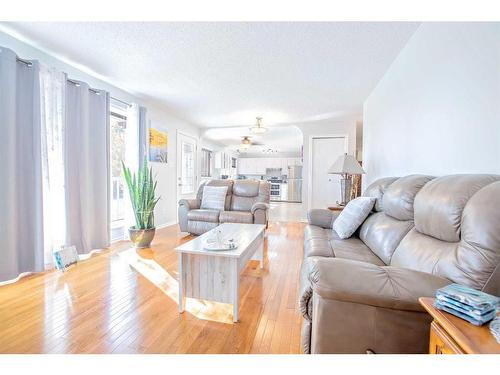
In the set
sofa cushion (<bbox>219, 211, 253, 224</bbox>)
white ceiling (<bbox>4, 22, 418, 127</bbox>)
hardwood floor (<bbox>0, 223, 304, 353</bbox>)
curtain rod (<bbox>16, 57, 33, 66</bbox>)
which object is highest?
white ceiling (<bbox>4, 22, 418, 127</bbox>)

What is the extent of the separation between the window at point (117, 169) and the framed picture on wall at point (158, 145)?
56 cm

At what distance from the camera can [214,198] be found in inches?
169

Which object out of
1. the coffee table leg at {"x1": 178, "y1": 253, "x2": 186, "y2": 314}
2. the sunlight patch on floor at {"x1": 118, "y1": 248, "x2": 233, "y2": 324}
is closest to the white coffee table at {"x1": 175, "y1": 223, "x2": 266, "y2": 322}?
the coffee table leg at {"x1": 178, "y1": 253, "x2": 186, "y2": 314}

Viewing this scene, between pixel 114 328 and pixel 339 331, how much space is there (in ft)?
4.62

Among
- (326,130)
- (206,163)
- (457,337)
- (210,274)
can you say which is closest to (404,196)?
(457,337)

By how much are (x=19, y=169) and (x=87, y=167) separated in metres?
0.72

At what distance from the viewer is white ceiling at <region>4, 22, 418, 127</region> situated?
216 cm

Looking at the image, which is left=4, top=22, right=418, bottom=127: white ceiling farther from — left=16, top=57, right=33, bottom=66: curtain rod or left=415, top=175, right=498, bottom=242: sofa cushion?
left=415, top=175, right=498, bottom=242: sofa cushion

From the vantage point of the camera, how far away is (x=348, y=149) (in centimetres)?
542

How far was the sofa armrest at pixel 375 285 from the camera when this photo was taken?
0.96m

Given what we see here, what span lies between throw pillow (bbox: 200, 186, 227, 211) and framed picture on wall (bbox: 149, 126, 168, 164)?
1109 millimetres

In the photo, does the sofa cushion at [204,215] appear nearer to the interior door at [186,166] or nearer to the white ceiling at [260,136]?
the interior door at [186,166]

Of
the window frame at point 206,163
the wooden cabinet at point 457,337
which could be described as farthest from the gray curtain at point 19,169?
the window frame at point 206,163

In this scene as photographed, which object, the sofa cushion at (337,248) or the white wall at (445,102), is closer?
the white wall at (445,102)
